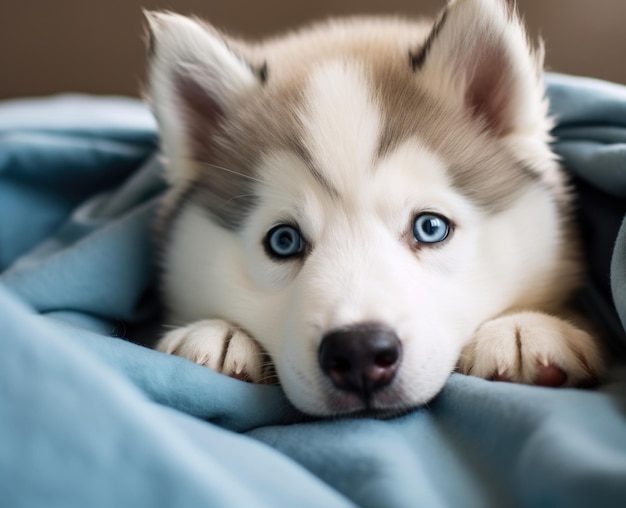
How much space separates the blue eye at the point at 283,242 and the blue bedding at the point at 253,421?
11.6 inches

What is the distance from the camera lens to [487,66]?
4.83 feet

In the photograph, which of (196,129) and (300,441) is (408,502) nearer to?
(300,441)

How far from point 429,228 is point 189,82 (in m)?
0.67

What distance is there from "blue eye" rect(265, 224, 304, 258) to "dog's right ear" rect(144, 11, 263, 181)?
34cm

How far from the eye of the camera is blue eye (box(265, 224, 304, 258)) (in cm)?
137

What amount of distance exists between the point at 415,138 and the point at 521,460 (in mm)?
675

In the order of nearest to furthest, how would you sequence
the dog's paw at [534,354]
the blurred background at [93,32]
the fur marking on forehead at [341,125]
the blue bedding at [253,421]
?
the blue bedding at [253,421] → the dog's paw at [534,354] → the fur marking on forehead at [341,125] → the blurred background at [93,32]

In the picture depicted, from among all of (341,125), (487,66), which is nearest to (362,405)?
(341,125)

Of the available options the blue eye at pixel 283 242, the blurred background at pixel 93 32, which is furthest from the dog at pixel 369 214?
the blurred background at pixel 93 32

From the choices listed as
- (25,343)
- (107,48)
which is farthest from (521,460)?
(107,48)

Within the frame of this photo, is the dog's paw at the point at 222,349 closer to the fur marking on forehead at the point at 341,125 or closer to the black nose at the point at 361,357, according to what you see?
the black nose at the point at 361,357

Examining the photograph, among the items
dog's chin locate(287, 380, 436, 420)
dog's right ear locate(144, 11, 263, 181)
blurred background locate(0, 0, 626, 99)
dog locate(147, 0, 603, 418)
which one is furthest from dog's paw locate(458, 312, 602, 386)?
blurred background locate(0, 0, 626, 99)

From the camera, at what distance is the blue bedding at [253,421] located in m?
0.73

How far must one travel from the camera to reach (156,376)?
1.13 m
